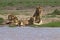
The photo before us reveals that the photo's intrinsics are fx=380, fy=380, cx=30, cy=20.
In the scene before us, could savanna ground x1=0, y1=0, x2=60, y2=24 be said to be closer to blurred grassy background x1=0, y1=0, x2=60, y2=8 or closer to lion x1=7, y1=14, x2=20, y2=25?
blurred grassy background x1=0, y1=0, x2=60, y2=8

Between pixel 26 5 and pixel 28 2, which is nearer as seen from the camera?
pixel 26 5

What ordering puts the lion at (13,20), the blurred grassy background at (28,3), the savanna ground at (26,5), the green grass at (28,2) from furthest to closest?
1. the green grass at (28,2)
2. the blurred grassy background at (28,3)
3. the savanna ground at (26,5)
4. the lion at (13,20)

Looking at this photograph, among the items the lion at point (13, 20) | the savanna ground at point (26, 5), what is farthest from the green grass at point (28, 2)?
the lion at point (13, 20)

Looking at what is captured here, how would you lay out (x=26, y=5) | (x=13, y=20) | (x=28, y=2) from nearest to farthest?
1. (x=13, y=20)
2. (x=26, y=5)
3. (x=28, y=2)

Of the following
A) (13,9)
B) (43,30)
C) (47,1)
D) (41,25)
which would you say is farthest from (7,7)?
(43,30)

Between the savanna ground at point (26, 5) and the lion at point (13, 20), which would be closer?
the lion at point (13, 20)

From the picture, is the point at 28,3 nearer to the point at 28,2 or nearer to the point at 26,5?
→ the point at 28,2

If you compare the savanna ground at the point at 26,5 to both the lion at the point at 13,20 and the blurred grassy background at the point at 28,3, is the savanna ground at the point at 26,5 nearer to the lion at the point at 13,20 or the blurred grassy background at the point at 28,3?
the blurred grassy background at the point at 28,3

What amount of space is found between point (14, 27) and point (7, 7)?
892 centimetres

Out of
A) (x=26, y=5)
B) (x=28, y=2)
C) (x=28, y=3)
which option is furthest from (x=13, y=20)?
(x=28, y=2)

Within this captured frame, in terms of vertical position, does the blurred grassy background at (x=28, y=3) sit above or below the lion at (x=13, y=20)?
below

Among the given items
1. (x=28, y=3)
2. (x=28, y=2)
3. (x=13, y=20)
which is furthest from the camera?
(x=28, y=2)

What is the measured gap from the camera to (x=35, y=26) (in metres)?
16.1

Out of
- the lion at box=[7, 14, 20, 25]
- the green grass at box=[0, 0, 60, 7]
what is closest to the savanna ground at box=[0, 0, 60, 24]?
the green grass at box=[0, 0, 60, 7]
